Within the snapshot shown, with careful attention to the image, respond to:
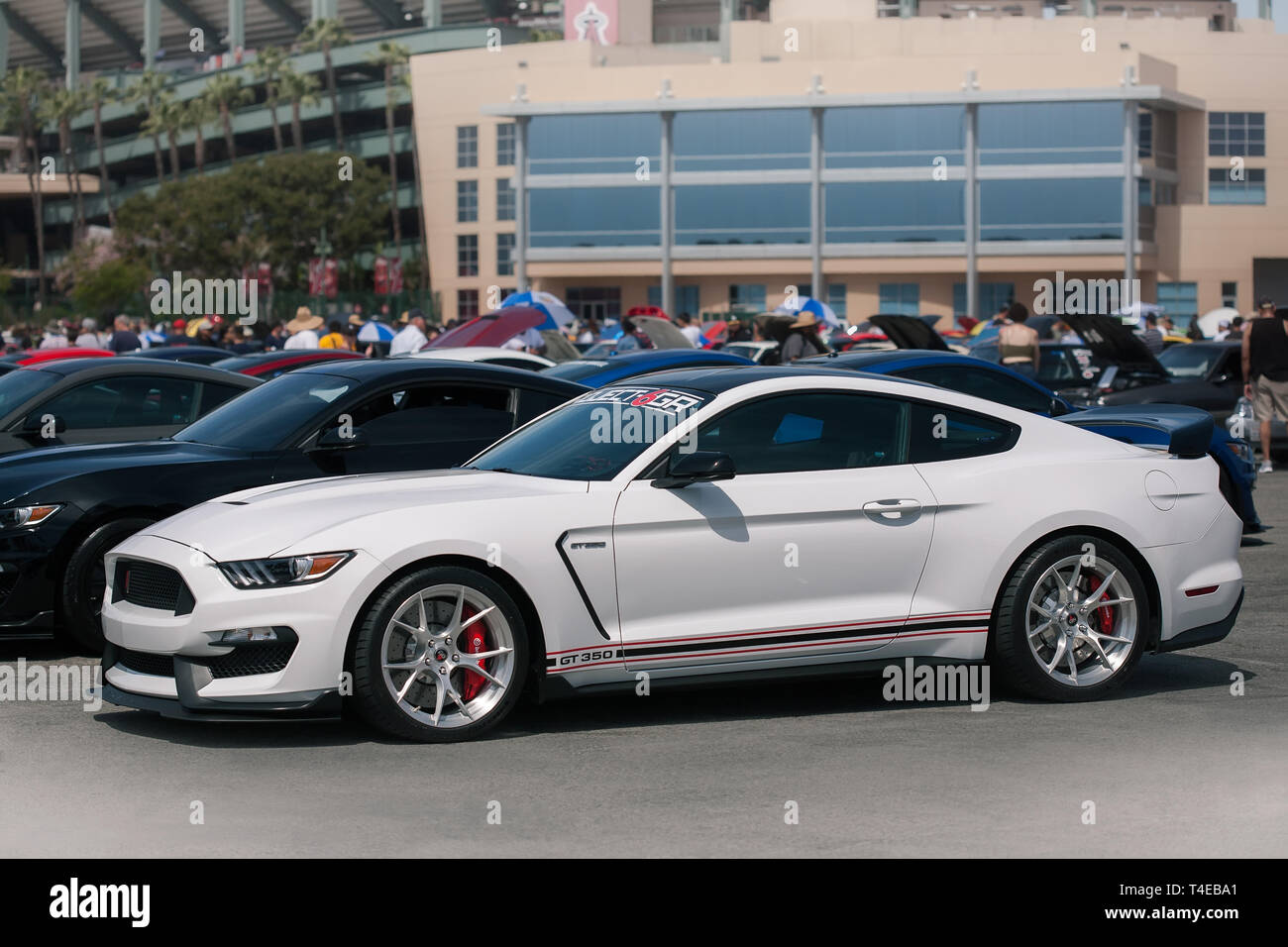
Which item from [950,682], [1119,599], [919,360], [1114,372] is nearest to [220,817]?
[950,682]

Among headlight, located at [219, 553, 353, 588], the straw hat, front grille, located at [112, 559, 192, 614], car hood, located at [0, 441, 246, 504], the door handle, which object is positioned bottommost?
front grille, located at [112, 559, 192, 614]

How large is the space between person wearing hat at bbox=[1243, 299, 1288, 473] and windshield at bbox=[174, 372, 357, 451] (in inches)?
460

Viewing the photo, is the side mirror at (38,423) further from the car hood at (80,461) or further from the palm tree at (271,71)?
the palm tree at (271,71)

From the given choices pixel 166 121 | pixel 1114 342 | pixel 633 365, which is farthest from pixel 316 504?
pixel 166 121

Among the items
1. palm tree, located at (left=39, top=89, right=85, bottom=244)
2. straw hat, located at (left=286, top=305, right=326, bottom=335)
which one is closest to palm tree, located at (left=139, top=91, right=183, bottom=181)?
palm tree, located at (left=39, top=89, right=85, bottom=244)

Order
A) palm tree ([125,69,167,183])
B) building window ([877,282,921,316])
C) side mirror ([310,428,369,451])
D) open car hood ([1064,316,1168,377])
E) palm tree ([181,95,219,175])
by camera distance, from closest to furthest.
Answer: side mirror ([310,428,369,451]) → open car hood ([1064,316,1168,377]) → building window ([877,282,921,316]) → palm tree ([181,95,219,175]) → palm tree ([125,69,167,183])

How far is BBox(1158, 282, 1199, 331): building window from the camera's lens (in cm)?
8225

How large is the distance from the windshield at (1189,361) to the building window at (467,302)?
239 ft

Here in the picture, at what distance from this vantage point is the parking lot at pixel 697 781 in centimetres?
556

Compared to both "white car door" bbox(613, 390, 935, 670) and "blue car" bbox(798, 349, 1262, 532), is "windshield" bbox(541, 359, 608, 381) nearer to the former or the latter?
"blue car" bbox(798, 349, 1262, 532)

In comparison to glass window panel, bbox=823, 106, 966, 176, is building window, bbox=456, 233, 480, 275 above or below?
below

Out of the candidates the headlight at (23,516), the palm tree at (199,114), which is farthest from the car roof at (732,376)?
the palm tree at (199,114)

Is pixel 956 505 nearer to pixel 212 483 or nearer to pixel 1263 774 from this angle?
pixel 1263 774

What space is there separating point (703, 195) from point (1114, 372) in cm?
6182
